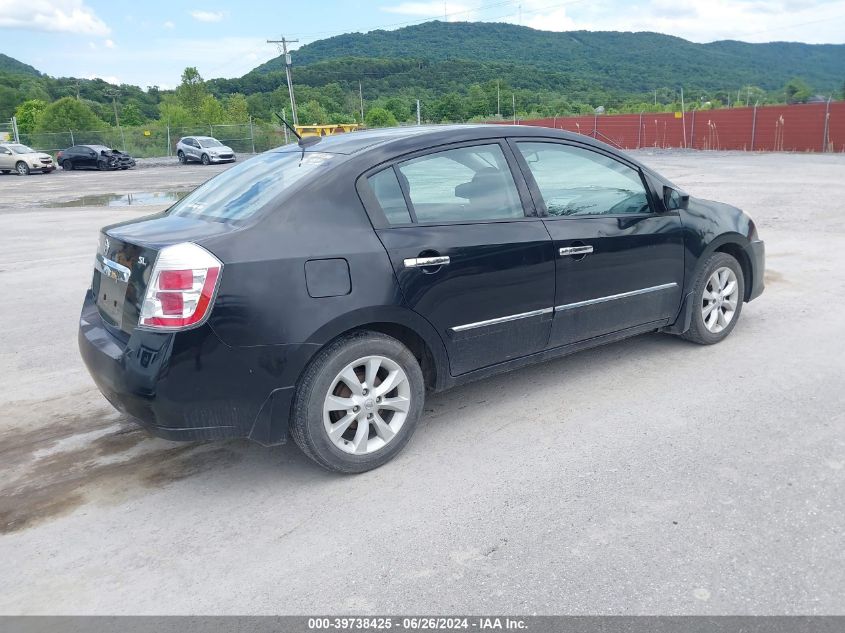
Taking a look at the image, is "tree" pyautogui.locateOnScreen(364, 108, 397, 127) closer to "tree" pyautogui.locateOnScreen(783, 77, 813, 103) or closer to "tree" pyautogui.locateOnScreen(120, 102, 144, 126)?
"tree" pyautogui.locateOnScreen(120, 102, 144, 126)

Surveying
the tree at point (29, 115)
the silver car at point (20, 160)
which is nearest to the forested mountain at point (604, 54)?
the tree at point (29, 115)

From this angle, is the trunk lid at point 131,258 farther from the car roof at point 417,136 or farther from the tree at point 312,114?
the tree at point 312,114

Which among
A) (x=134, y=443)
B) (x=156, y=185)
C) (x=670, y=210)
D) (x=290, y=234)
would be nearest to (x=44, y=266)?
(x=134, y=443)

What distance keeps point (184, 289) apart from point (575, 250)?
2.24 m

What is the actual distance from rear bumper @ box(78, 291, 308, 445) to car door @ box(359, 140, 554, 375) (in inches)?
31.3

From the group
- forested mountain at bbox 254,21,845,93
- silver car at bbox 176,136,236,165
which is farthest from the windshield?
forested mountain at bbox 254,21,845,93

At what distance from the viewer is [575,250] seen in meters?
4.17

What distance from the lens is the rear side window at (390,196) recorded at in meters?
3.60

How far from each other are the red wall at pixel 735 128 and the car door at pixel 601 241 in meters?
20.2

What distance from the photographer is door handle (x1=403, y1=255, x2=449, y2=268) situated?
3549 mm

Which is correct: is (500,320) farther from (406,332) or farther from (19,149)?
(19,149)

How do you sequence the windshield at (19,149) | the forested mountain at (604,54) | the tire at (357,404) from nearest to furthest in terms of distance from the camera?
the tire at (357,404), the windshield at (19,149), the forested mountain at (604,54)

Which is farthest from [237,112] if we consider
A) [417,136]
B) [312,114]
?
[417,136]

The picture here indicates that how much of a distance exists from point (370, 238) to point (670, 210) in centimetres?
235
